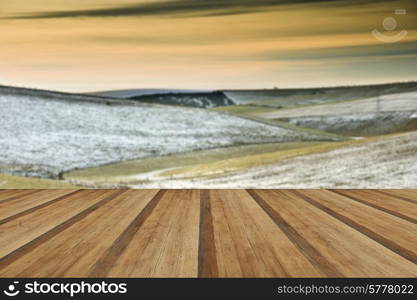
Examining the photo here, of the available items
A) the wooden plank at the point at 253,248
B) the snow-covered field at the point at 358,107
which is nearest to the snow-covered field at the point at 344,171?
the snow-covered field at the point at 358,107

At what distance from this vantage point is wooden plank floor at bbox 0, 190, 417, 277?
8.31 feet

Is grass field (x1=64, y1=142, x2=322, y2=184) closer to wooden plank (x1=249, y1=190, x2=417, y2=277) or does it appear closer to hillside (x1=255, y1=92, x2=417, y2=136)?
hillside (x1=255, y1=92, x2=417, y2=136)

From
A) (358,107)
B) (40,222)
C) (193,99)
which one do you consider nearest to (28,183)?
(193,99)

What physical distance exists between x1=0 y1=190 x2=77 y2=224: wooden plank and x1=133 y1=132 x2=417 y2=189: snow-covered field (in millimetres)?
1805

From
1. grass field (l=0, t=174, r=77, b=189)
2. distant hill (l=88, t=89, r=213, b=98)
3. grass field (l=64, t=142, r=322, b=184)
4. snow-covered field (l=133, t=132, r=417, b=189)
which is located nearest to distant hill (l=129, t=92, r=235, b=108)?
A: distant hill (l=88, t=89, r=213, b=98)

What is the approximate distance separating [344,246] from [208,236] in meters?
0.78

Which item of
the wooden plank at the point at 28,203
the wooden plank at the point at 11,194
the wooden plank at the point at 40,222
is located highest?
the wooden plank at the point at 11,194

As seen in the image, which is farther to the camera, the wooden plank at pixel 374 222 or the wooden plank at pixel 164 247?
the wooden plank at pixel 374 222

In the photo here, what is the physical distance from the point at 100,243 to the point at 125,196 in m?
2.30

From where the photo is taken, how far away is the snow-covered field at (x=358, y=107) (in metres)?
7.37

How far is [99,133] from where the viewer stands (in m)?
8.27

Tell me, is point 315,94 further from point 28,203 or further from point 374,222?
point 28,203

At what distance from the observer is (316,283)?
231 centimetres

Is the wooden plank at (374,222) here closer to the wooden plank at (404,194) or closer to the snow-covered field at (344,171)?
the wooden plank at (404,194)
